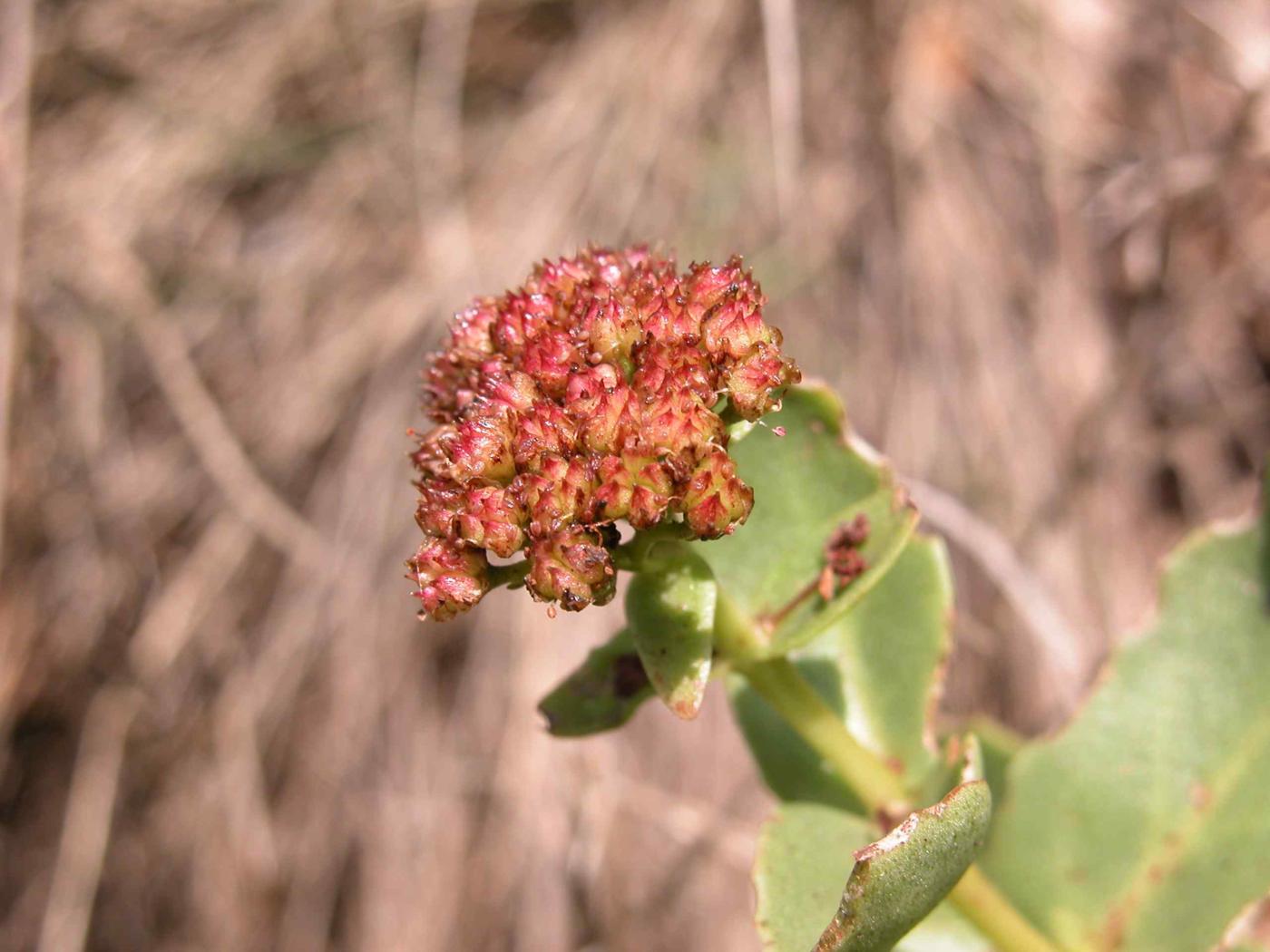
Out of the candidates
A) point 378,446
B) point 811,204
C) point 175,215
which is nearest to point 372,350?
point 378,446

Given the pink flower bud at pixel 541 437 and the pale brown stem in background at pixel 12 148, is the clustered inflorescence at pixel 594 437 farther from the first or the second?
the pale brown stem in background at pixel 12 148

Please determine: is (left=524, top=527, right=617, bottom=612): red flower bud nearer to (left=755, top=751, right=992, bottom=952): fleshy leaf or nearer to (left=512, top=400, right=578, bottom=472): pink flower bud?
(left=512, top=400, right=578, bottom=472): pink flower bud

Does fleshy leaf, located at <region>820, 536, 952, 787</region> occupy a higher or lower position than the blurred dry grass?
lower

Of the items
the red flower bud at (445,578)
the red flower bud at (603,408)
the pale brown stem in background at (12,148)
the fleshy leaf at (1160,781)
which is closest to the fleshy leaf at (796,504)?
the red flower bud at (603,408)

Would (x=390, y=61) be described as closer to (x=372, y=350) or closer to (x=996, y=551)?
(x=372, y=350)

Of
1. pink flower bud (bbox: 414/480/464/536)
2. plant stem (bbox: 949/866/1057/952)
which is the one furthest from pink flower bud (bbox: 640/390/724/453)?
plant stem (bbox: 949/866/1057/952)

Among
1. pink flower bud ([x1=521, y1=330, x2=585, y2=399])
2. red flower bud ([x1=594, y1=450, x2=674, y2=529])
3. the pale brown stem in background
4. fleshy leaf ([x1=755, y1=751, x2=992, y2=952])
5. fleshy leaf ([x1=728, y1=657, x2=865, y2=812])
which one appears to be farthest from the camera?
the pale brown stem in background

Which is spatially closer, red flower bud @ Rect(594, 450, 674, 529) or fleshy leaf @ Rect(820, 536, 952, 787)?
red flower bud @ Rect(594, 450, 674, 529)
